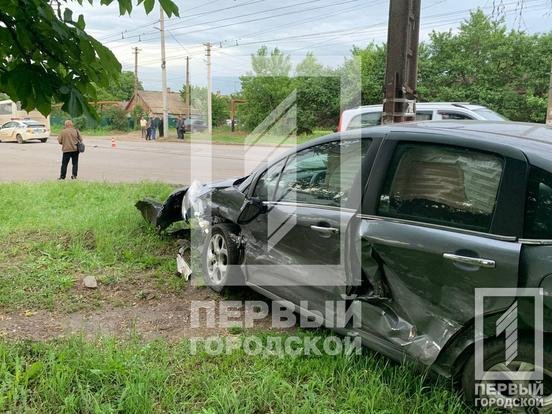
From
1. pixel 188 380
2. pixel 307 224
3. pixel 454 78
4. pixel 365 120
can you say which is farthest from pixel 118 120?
pixel 188 380

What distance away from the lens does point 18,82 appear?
197 centimetres

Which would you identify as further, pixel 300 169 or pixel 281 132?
pixel 281 132

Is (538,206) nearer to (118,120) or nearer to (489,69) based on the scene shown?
(489,69)

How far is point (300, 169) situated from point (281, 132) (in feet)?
11.1

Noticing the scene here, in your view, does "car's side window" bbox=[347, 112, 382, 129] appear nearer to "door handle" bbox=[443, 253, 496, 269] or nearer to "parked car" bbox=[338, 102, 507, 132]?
"parked car" bbox=[338, 102, 507, 132]

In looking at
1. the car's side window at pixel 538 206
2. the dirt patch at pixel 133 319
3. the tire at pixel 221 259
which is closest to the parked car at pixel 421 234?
the car's side window at pixel 538 206

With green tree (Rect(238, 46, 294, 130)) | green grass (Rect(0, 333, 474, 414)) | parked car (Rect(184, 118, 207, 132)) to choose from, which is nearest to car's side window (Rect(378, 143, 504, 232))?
green grass (Rect(0, 333, 474, 414))

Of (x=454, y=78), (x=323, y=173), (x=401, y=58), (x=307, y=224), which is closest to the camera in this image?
(x=307, y=224)

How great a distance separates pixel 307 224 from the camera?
144 inches

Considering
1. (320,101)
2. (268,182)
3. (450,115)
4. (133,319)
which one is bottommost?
(133,319)

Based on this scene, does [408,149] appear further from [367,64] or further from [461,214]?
[367,64]

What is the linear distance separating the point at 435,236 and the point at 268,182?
1861mm

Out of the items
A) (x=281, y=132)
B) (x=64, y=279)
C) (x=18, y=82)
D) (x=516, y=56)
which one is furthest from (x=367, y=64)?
(x=18, y=82)

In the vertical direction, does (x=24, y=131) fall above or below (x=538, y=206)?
below
